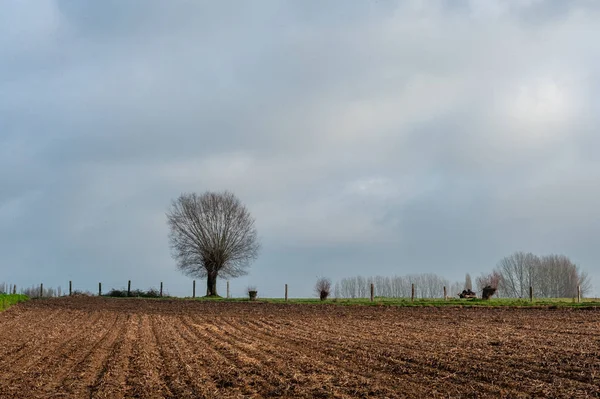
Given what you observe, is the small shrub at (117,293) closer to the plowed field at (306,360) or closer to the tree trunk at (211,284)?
the tree trunk at (211,284)

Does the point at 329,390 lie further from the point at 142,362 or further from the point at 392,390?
the point at 142,362

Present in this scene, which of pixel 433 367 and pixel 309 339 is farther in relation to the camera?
pixel 309 339

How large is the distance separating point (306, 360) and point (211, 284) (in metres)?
54.5

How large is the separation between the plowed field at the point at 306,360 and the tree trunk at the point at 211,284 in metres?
42.1

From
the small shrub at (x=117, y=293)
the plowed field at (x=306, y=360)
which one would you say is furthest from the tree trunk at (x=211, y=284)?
the plowed field at (x=306, y=360)

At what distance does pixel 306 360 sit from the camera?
15.1 metres

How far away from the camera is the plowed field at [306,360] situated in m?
11.5

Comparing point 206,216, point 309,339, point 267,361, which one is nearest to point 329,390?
point 267,361


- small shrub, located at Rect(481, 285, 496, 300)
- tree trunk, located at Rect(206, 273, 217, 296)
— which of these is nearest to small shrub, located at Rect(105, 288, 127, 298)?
tree trunk, located at Rect(206, 273, 217, 296)

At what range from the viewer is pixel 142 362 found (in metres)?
15.5

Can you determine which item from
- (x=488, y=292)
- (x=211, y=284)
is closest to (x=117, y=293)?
(x=211, y=284)

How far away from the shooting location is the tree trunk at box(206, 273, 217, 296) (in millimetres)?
68188

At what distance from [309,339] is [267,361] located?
510 cm

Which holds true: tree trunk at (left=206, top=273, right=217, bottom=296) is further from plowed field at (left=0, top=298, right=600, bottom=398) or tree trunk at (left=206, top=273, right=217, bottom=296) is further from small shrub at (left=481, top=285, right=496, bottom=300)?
plowed field at (left=0, top=298, right=600, bottom=398)
